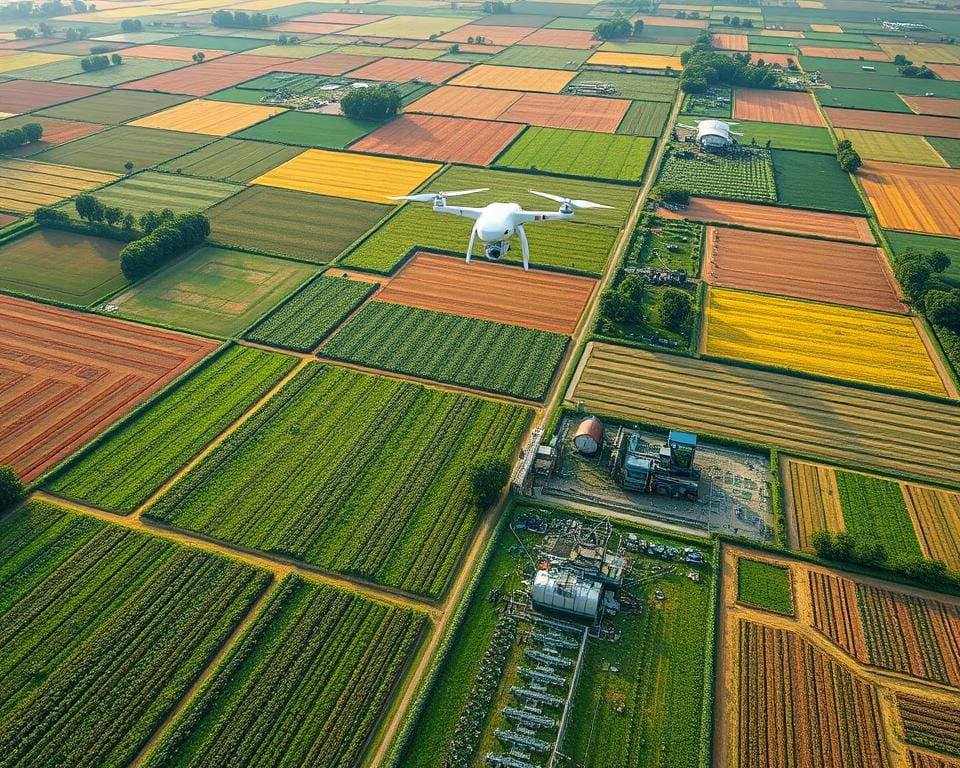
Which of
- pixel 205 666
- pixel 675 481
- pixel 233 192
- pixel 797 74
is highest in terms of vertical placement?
pixel 797 74

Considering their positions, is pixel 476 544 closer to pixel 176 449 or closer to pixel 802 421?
pixel 176 449

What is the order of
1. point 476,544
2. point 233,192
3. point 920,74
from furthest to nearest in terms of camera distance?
1. point 920,74
2. point 233,192
3. point 476,544

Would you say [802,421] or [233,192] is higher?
[233,192]

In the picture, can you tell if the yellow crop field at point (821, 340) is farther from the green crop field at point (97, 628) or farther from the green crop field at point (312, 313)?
the green crop field at point (97, 628)

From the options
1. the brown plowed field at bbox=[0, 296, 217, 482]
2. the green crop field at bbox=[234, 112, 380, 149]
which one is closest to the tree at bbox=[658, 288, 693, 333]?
the brown plowed field at bbox=[0, 296, 217, 482]

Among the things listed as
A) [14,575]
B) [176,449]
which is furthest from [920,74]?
[14,575]

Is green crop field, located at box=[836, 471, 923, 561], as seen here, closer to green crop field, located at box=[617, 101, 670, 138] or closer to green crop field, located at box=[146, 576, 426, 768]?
green crop field, located at box=[146, 576, 426, 768]

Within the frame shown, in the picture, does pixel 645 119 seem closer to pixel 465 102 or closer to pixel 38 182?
pixel 465 102

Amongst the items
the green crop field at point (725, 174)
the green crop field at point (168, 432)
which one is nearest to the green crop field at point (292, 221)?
the green crop field at point (168, 432)

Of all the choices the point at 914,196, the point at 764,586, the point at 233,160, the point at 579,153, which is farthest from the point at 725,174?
the point at 233,160
